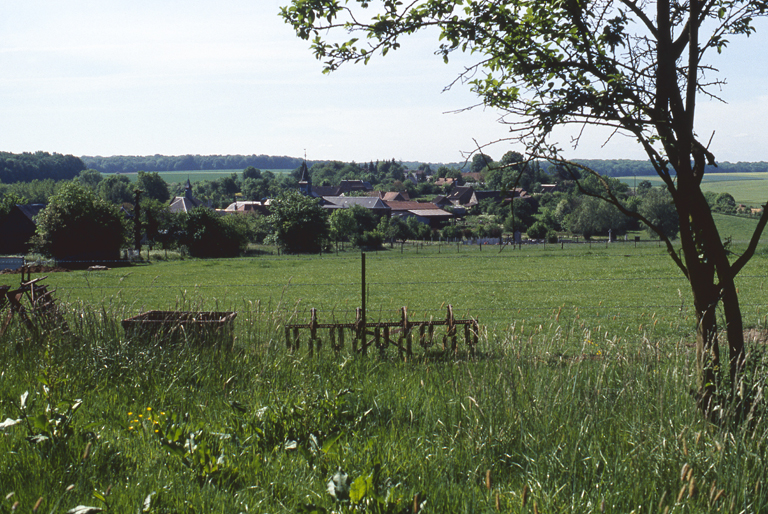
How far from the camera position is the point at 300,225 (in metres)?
61.5

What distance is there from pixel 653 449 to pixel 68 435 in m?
3.43

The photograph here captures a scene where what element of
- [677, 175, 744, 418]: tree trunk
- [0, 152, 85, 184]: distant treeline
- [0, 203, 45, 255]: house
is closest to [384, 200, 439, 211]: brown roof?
[0, 203, 45, 255]: house

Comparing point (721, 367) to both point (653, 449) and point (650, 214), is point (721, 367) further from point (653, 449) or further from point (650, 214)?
point (650, 214)

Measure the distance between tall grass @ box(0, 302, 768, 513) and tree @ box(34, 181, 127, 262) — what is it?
4694 cm

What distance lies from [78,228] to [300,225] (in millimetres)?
20964

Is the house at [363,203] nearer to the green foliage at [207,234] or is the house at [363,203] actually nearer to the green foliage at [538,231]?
the green foliage at [538,231]

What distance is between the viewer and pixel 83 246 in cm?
4881

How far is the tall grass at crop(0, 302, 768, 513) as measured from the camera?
306 centimetres

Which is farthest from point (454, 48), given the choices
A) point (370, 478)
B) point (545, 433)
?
point (370, 478)

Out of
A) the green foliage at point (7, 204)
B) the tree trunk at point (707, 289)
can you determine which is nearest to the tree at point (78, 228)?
the green foliage at point (7, 204)

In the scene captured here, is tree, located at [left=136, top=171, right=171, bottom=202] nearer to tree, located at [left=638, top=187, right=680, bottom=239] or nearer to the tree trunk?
tree, located at [left=638, top=187, right=680, bottom=239]

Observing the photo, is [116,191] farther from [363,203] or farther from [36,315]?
[36,315]

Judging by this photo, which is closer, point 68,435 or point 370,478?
point 370,478

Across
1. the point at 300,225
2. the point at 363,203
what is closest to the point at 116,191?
the point at 363,203
